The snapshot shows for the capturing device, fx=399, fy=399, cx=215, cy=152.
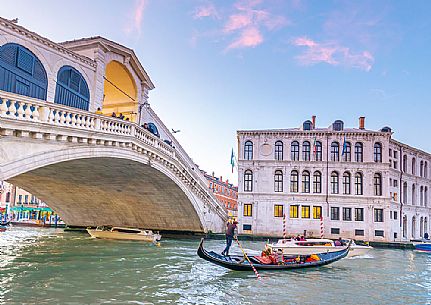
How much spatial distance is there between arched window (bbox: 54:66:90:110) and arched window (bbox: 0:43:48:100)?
2.67 ft

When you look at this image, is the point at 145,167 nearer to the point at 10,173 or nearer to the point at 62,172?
the point at 62,172

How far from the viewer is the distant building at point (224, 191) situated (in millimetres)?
53531

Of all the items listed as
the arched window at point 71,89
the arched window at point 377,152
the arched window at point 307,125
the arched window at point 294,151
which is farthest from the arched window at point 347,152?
the arched window at point 71,89

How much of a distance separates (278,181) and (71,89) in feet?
55.3

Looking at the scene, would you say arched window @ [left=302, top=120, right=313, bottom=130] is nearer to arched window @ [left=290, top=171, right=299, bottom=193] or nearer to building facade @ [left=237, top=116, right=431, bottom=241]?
building facade @ [left=237, top=116, right=431, bottom=241]

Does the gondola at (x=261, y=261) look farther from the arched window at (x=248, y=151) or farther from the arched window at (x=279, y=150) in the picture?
the arched window at (x=248, y=151)

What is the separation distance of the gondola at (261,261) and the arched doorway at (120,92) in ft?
36.8

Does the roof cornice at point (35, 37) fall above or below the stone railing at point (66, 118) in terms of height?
above

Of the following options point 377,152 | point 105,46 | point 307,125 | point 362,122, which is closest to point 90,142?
point 105,46

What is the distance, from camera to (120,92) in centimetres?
2192

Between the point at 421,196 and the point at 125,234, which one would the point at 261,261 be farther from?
the point at 421,196

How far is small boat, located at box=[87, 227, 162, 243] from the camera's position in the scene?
22.8 m

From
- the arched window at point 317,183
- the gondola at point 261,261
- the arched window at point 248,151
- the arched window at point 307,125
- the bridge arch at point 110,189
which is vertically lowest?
the gondola at point 261,261

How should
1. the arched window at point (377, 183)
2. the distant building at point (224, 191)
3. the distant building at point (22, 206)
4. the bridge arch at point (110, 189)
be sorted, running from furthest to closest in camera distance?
the distant building at point (224, 191) → the distant building at point (22, 206) → the arched window at point (377, 183) → the bridge arch at point (110, 189)
